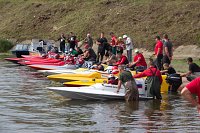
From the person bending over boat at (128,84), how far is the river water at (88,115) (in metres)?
0.29

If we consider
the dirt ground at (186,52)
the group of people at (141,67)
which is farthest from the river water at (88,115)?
the dirt ground at (186,52)

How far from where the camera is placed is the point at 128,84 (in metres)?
18.8

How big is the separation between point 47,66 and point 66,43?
10.1 m

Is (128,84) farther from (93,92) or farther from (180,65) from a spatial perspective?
(180,65)

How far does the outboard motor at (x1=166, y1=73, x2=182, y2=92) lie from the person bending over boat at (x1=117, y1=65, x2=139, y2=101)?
7.85 ft

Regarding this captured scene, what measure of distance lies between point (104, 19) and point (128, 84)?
1102 inches

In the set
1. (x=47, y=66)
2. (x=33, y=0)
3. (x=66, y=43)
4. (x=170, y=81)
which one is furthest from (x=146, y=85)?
(x=33, y=0)

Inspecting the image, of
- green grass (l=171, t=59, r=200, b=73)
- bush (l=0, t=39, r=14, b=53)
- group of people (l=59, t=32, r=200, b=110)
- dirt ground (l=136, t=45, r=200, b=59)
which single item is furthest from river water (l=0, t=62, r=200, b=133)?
bush (l=0, t=39, r=14, b=53)

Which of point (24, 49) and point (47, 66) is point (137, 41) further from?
point (47, 66)

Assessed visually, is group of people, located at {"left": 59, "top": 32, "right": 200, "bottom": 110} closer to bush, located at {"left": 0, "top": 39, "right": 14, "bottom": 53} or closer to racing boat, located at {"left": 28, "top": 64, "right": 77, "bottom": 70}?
racing boat, located at {"left": 28, "top": 64, "right": 77, "bottom": 70}

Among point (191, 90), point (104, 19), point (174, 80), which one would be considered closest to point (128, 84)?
point (174, 80)

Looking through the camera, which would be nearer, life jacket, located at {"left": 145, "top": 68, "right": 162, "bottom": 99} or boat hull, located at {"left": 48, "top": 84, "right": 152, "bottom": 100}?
boat hull, located at {"left": 48, "top": 84, "right": 152, "bottom": 100}

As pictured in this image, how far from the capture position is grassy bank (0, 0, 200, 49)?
4053 centimetres

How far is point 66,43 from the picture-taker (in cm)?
3881
